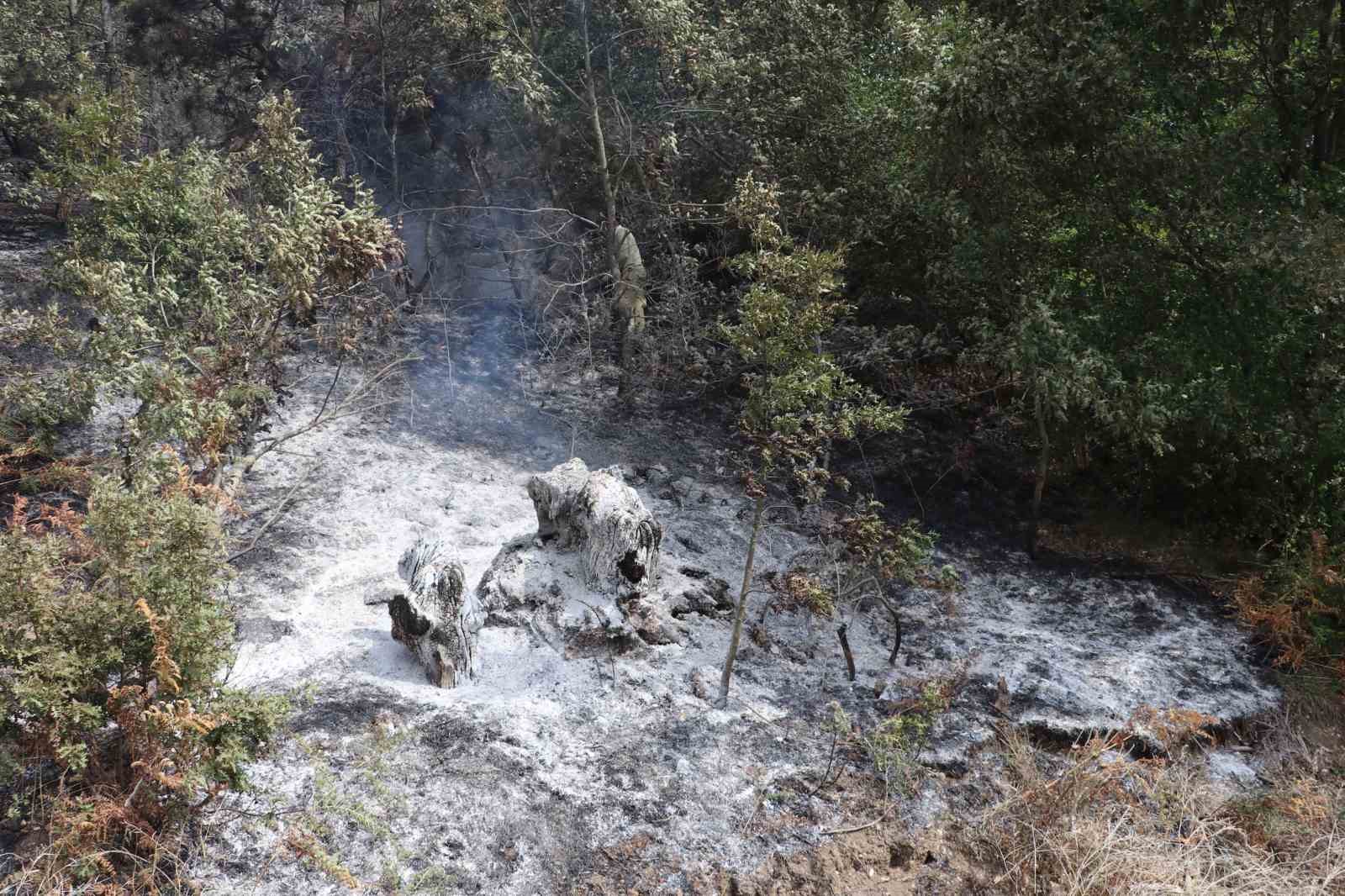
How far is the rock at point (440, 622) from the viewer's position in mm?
5578

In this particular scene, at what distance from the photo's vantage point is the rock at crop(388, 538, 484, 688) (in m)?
5.58

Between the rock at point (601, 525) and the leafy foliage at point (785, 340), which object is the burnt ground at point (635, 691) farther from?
the leafy foliage at point (785, 340)

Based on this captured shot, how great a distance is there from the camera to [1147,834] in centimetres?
470

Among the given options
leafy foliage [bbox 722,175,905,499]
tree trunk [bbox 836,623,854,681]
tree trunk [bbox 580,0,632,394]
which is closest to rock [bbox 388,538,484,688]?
leafy foliage [bbox 722,175,905,499]

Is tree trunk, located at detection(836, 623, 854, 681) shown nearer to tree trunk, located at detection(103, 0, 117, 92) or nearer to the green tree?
the green tree

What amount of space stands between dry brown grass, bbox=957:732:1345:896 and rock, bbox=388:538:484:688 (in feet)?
9.66

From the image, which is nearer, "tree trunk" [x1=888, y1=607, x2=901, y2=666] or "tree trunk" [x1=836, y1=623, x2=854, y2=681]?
"tree trunk" [x1=836, y1=623, x2=854, y2=681]

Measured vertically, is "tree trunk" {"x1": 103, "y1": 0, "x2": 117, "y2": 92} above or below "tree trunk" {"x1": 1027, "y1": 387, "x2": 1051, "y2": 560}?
above

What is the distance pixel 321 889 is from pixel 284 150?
18.9ft

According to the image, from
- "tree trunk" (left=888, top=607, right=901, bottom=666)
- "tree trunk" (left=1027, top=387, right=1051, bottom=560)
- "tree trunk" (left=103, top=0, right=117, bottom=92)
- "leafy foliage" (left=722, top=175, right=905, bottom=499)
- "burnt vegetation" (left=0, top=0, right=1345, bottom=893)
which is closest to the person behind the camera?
"burnt vegetation" (left=0, top=0, right=1345, bottom=893)

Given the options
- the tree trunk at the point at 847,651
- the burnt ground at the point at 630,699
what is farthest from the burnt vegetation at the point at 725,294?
the burnt ground at the point at 630,699

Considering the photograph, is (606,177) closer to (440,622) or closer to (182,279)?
(182,279)

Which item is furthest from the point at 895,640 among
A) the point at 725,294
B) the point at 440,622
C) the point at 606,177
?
the point at 606,177

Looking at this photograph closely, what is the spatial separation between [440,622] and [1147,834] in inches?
154
